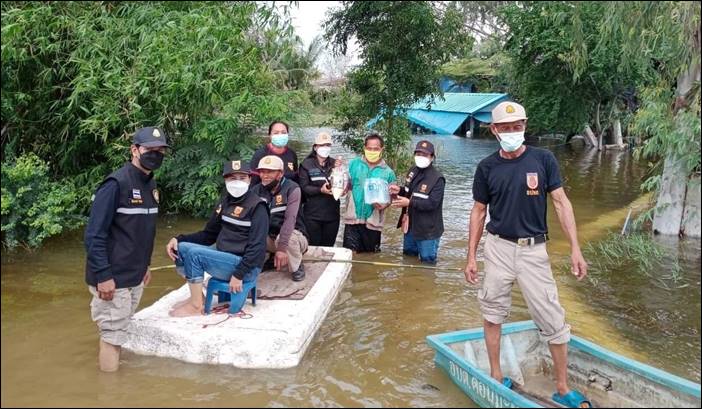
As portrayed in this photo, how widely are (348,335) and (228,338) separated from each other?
135cm

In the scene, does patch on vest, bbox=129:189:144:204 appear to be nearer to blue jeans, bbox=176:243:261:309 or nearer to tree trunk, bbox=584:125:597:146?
blue jeans, bbox=176:243:261:309

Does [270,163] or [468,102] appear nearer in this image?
[270,163]

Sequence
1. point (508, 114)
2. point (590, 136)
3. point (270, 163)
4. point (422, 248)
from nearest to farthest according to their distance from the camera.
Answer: point (508, 114) < point (270, 163) < point (422, 248) < point (590, 136)

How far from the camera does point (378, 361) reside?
213 inches

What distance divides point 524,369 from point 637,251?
3928mm

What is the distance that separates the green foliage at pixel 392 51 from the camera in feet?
39.7

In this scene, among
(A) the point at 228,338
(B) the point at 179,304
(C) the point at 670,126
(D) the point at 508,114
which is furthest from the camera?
(C) the point at 670,126

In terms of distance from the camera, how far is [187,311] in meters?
5.57

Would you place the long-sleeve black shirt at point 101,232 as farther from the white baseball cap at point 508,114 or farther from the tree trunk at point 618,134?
the tree trunk at point 618,134

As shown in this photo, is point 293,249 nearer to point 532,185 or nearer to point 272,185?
point 272,185

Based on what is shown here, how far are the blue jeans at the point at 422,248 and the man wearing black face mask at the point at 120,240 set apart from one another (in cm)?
422

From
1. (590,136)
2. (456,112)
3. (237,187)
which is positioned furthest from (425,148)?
(456,112)

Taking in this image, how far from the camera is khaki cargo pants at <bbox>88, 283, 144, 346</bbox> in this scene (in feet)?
15.3

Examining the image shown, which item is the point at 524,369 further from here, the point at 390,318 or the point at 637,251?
the point at 637,251
